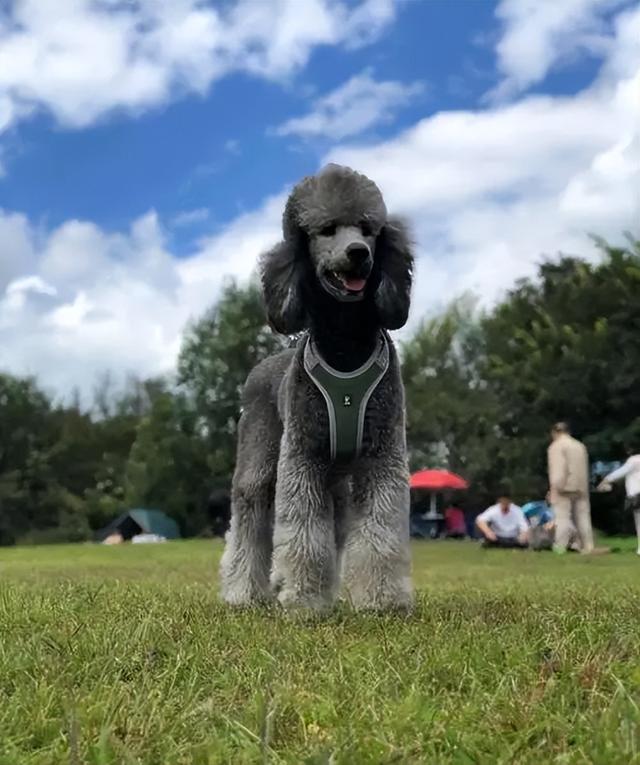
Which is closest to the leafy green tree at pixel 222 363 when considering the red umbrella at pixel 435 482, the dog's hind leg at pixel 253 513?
the red umbrella at pixel 435 482

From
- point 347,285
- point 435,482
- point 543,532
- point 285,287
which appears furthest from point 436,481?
point 347,285

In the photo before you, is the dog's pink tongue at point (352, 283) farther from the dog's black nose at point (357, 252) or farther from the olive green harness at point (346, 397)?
the olive green harness at point (346, 397)

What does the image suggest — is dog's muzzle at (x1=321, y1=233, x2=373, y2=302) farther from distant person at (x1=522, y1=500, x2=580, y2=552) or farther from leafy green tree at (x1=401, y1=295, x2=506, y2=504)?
leafy green tree at (x1=401, y1=295, x2=506, y2=504)

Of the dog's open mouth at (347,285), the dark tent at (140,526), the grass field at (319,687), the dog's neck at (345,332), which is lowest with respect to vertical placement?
the grass field at (319,687)

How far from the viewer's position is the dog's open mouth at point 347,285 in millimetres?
4883

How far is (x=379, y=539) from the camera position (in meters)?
5.07

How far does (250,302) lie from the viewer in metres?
50.2

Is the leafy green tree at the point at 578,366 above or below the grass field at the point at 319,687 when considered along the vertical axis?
above

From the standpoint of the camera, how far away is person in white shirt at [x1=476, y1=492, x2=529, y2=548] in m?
18.7

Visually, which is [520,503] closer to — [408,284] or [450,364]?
[450,364]

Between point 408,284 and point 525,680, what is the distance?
2582mm

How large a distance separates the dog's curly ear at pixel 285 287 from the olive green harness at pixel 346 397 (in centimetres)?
24

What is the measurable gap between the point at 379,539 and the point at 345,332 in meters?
1.02

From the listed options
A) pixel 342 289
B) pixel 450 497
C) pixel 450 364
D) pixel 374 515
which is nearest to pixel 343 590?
pixel 374 515
